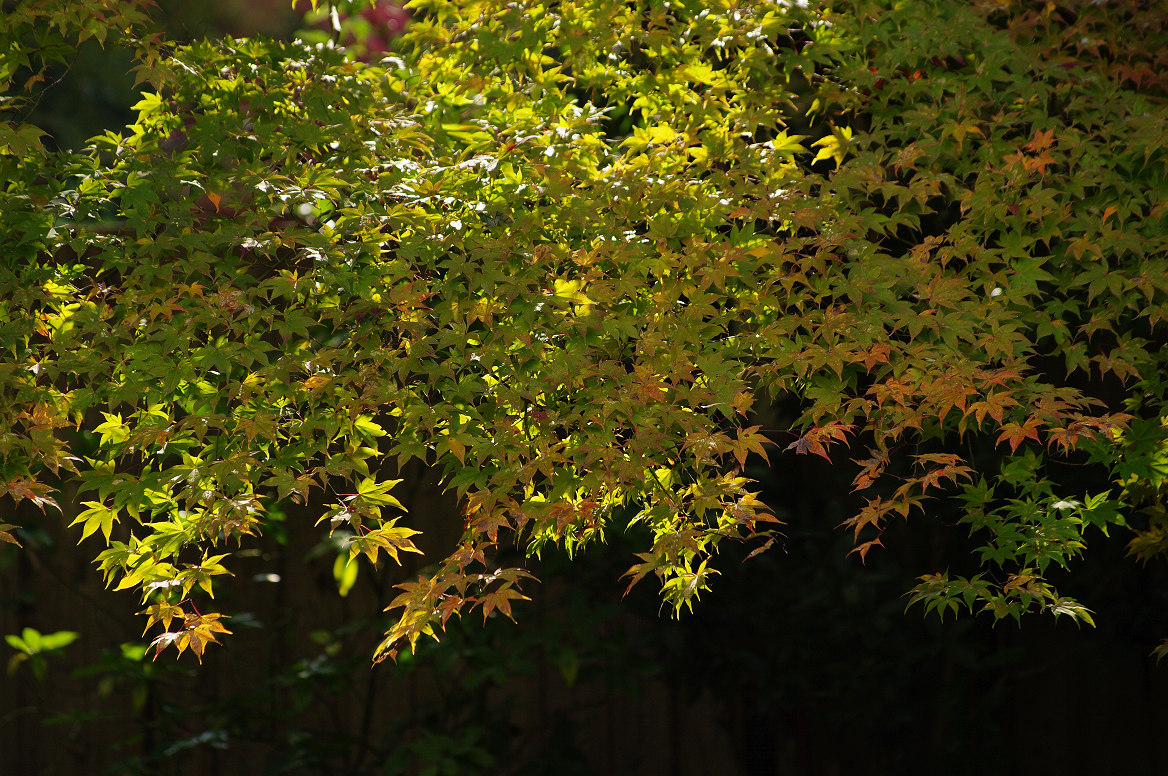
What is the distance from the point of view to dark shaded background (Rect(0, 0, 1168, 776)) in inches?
138

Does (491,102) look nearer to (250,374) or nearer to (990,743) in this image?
(250,374)

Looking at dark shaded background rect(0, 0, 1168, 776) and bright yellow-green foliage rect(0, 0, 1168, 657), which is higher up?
bright yellow-green foliage rect(0, 0, 1168, 657)

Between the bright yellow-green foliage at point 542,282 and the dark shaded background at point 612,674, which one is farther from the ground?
the bright yellow-green foliage at point 542,282

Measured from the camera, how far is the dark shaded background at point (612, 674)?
351 cm

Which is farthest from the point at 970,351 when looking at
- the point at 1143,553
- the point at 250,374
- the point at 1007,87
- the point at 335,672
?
the point at 335,672

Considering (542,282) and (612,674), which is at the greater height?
(542,282)

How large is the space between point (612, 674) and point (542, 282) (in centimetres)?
177

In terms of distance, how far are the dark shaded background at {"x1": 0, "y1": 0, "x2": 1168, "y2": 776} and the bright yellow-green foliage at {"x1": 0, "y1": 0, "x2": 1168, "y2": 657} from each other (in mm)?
924

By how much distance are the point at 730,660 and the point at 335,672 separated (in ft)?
4.66

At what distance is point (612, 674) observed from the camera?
3646mm

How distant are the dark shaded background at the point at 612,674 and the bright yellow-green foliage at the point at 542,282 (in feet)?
3.03

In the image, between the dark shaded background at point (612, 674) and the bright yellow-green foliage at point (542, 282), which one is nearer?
the bright yellow-green foliage at point (542, 282)

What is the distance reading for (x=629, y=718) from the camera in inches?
152

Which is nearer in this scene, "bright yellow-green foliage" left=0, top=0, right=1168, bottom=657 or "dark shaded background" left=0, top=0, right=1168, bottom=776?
"bright yellow-green foliage" left=0, top=0, right=1168, bottom=657
